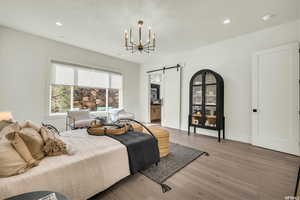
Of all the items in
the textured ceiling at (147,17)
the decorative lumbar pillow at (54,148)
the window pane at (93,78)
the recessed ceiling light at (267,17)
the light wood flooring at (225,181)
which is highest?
the textured ceiling at (147,17)

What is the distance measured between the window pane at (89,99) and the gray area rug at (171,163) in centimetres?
353

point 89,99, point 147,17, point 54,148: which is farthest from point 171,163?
point 89,99

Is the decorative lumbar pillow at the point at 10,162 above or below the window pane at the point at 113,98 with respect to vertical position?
below

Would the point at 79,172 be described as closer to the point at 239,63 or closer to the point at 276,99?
the point at 276,99

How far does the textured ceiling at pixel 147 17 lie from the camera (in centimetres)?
254

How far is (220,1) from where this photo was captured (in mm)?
2457

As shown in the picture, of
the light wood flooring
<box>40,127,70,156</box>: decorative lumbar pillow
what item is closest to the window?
<box>40,127,70,156</box>: decorative lumbar pillow

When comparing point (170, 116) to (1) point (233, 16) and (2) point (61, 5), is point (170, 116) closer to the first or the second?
(1) point (233, 16)

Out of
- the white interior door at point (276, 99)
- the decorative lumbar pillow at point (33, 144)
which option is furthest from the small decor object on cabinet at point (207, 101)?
the decorative lumbar pillow at point (33, 144)

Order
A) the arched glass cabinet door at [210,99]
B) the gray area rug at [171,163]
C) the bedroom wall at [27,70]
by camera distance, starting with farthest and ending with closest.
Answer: the arched glass cabinet door at [210,99] → the bedroom wall at [27,70] → the gray area rug at [171,163]

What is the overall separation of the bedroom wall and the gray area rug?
3736 millimetres

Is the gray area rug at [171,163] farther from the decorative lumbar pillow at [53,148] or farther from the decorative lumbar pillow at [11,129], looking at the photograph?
the decorative lumbar pillow at [11,129]

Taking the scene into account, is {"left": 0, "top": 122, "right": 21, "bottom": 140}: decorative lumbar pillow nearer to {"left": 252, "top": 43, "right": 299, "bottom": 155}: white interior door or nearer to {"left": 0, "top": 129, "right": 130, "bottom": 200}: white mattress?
{"left": 0, "top": 129, "right": 130, "bottom": 200}: white mattress

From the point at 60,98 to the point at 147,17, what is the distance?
12.5ft
